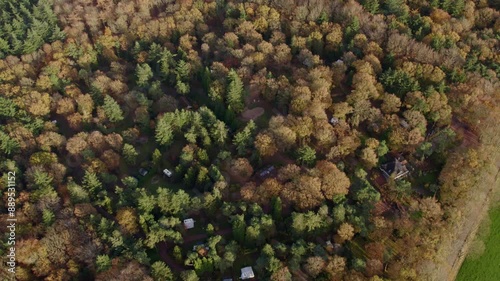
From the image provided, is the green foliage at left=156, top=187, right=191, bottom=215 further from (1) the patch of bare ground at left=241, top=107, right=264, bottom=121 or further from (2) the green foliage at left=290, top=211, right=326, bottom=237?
(1) the patch of bare ground at left=241, top=107, right=264, bottom=121

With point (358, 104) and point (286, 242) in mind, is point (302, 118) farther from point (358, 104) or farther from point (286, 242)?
point (286, 242)

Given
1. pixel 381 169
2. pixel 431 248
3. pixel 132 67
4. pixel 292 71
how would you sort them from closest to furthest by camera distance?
pixel 431 248
pixel 381 169
pixel 292 71
pixel 132 67

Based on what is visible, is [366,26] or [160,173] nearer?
[160,173]

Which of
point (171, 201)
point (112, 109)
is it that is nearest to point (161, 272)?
point (171, 201)

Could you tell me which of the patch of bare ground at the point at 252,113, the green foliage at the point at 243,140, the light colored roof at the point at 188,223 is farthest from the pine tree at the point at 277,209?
the patch of bare ground at the point at 252,113

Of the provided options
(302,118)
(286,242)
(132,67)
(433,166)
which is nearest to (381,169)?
(433,166)

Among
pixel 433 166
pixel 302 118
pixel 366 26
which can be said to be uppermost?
pixel 366 26

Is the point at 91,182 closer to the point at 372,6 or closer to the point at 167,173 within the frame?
the point at 167,173
